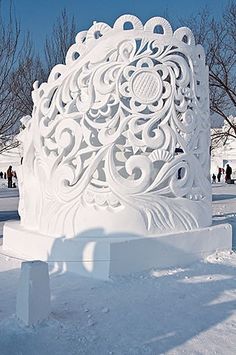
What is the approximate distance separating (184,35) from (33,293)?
188 inches

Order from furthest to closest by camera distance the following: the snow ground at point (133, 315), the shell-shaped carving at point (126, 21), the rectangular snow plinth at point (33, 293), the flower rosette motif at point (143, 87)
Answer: the shell-shaped carving at point (126, 21) < the flower rosette motif at point (143, 87) < the rectangular snow plinth at point (33, 293) < the snow ground at point (133, 315)

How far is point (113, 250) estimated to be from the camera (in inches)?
229

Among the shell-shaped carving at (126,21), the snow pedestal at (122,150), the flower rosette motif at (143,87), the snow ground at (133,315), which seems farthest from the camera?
the shell-shaped carving at (126,21)

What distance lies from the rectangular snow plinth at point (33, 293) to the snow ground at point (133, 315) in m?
0.09

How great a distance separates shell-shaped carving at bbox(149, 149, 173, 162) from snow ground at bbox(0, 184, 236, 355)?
1.60 meters

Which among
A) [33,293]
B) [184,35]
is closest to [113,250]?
[33,293]

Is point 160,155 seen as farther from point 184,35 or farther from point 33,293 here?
point 33,293

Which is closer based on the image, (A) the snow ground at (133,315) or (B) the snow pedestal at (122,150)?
(A) the snow ground at (133,315)

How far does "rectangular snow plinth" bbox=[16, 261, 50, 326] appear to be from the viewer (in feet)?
13.4

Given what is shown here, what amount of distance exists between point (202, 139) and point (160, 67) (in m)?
1.35

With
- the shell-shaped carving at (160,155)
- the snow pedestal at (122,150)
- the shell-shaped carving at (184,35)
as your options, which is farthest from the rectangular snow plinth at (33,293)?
the shell-shaped carving at (184,35)

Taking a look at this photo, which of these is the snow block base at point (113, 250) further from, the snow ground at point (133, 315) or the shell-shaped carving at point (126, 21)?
the shell-shaped carving at point (126, 21)

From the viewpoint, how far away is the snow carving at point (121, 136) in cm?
637

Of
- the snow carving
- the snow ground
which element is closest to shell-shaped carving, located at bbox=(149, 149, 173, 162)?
the snow carving
